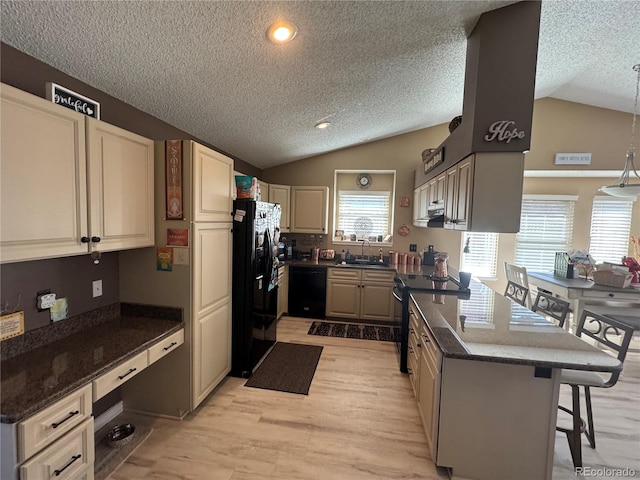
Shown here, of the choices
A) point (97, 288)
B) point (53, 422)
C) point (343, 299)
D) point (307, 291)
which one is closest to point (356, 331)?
point (343, 299)

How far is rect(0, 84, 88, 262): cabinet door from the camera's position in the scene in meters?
1.20

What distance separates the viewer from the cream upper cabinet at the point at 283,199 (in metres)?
4.63

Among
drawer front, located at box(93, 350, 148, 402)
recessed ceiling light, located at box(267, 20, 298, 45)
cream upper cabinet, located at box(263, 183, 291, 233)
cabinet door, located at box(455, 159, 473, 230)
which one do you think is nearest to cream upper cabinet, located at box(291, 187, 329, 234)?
cream upper cabinet, located at box(263, 183, 291, 233)

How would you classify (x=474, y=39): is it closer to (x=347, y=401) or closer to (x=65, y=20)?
(x=65, y=20)

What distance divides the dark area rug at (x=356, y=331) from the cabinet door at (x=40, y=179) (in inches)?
123

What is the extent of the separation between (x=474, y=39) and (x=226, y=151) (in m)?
3.01

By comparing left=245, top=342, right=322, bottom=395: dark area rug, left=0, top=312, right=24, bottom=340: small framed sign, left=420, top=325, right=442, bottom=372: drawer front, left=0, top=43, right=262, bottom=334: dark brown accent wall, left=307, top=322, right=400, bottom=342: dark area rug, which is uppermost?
left=0, top=43, right=262, bottom=334: dark brown accent wall

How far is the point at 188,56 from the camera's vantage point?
180 centimetres

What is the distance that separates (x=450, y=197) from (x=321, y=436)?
230 centimetres

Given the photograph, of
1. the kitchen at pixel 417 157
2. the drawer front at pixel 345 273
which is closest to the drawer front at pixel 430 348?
the drawer front at pixel 345 273

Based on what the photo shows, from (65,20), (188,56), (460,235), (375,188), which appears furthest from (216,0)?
(460,235)

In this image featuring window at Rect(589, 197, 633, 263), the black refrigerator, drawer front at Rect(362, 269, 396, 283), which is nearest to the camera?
the black refrigerator

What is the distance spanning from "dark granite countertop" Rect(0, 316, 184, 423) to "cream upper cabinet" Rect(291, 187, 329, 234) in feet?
9.58

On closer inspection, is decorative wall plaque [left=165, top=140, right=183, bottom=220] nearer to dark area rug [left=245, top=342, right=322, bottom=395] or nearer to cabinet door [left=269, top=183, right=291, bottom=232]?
dark area rug [left=245, top=342, right=322, bottom=395]
